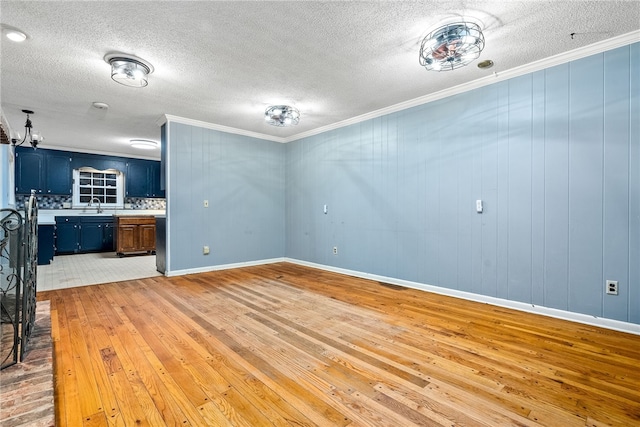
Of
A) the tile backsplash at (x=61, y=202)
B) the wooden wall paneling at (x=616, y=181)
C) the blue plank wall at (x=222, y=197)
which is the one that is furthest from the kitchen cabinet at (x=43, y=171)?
the wooden wall paneling at (x=616, y=181)

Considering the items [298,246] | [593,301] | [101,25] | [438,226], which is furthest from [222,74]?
[593,301]

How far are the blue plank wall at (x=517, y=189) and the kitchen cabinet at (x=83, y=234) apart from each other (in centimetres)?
649

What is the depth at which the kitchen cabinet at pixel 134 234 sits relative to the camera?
6.80 metres

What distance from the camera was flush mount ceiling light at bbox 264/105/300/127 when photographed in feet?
13.3

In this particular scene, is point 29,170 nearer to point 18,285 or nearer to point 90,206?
point 90,206

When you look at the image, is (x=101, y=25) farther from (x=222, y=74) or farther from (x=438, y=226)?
(x=438, y=226)

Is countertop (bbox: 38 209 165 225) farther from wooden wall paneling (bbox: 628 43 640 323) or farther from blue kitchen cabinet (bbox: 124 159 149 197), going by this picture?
wooden wall paneling (bbox: 628 43 640 323)

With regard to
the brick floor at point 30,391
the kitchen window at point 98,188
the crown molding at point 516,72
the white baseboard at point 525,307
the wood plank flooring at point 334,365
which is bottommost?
the wood plank flooring at point 334,365

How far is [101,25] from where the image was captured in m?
2.32

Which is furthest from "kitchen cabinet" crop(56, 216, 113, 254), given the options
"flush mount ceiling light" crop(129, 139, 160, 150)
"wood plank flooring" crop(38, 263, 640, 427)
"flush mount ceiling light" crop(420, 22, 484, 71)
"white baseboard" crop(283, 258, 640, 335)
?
"flush mount ceiling light" crop(420, 22, 484, 71)

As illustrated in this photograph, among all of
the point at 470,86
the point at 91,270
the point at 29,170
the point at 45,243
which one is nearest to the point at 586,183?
the point at 470,86

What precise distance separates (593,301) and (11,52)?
5.74m

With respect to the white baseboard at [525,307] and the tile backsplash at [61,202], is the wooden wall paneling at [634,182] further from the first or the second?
the tile backsplash at [61,202]

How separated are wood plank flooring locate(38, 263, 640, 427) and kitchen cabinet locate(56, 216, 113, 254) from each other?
16.0 feet
